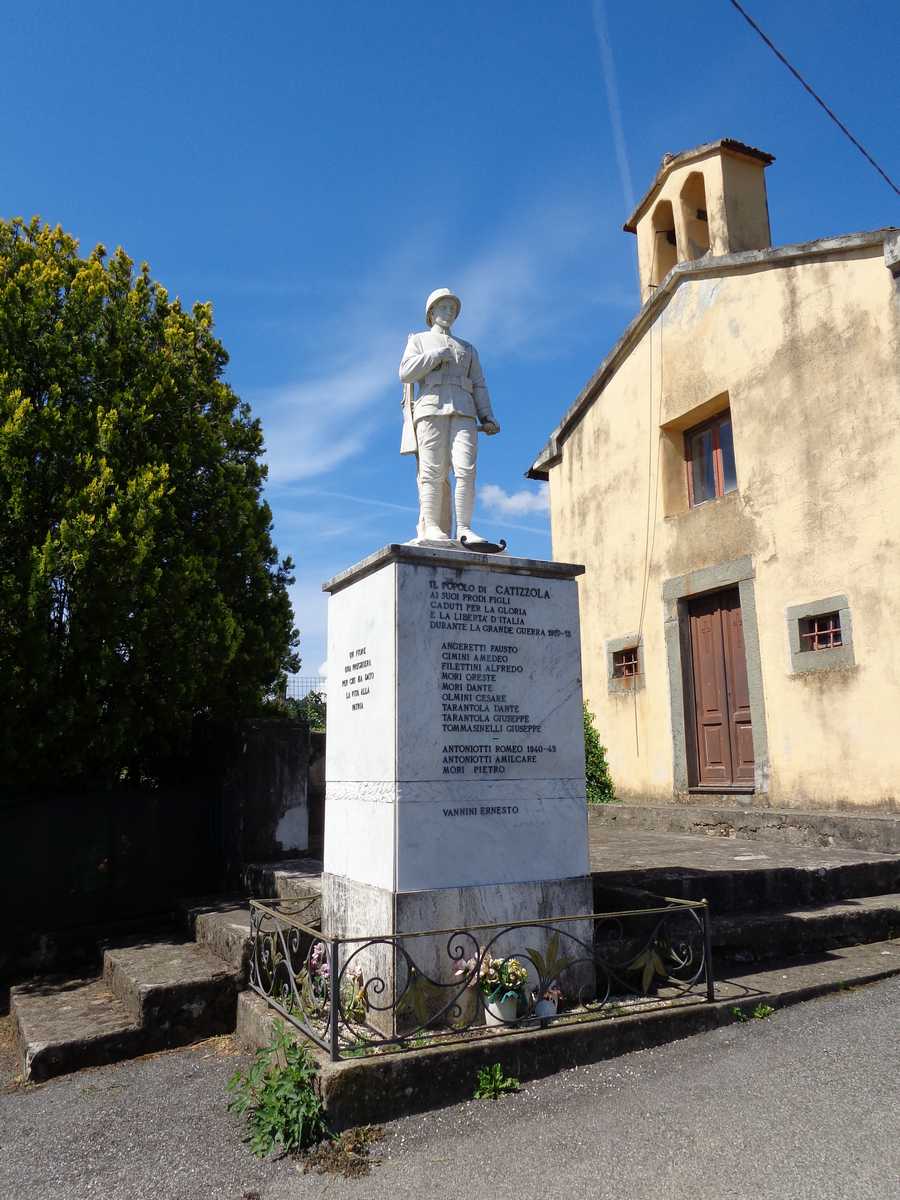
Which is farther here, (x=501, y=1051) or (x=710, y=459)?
(x=710, y=459)

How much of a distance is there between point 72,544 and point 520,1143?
545cm

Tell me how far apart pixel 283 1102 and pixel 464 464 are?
3800mm

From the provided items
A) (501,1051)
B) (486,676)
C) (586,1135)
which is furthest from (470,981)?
(486,676)

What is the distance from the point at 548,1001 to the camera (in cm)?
461

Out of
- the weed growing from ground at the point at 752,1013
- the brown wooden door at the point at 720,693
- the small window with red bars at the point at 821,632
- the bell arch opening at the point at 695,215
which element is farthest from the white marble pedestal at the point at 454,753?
the bell arch opening at the point at 695,215

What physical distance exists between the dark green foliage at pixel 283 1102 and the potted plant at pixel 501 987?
38.0 inches

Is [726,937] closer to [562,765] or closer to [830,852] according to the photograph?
[562,765]

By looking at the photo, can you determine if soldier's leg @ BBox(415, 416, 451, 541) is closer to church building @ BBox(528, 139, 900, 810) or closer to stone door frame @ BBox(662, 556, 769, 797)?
church building @ BBox(528, 139, 900, 810)

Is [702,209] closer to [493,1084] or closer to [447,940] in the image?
[447,940]

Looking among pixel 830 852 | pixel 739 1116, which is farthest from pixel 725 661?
pixel 739 1116

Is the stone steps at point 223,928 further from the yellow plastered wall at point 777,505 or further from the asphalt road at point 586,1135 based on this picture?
the yellow plastered wall at point 777,505

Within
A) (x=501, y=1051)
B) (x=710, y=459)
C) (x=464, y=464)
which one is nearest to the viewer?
(x=501, y=1051)

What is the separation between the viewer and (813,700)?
9.13 meters

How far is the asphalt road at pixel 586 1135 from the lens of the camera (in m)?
3.27
